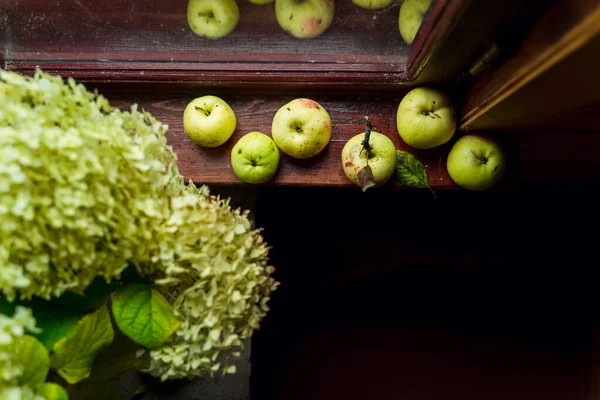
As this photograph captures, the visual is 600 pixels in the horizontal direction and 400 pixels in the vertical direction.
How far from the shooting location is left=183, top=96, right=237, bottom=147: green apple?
1.14m

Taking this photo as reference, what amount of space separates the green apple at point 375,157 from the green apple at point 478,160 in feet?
0.49

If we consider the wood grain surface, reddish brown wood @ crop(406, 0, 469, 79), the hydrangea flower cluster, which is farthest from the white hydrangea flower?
the wood grain surface

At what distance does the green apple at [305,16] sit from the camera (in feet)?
3.65

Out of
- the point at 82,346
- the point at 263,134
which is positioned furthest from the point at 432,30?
the point at 82,346

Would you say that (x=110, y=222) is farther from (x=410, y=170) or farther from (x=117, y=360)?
(x=410, y=170)

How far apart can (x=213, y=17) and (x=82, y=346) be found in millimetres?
797

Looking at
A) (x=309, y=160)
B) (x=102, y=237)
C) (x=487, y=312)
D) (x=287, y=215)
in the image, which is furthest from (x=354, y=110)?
(x=487, y=312)

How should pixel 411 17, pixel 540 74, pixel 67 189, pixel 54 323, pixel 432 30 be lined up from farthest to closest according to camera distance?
pixel 411 17 < pixel 432 30 < pixel 540 74 < pixel 54 323 < pixel 67 189

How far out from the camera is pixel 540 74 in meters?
0.77

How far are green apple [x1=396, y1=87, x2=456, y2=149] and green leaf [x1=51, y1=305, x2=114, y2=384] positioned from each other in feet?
2.50

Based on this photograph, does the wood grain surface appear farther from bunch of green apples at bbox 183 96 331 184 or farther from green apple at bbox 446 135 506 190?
green apple at bbox 446 135 506 190

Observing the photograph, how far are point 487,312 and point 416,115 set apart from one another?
2.99 ft

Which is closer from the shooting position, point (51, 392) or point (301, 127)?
point (51, 392)

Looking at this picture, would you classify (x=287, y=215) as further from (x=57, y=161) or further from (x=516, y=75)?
(x=57, y=161)
